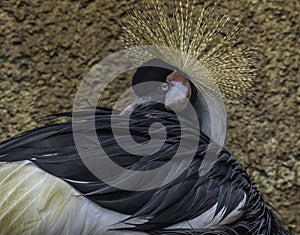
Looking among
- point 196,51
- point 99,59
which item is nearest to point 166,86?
point 196,51

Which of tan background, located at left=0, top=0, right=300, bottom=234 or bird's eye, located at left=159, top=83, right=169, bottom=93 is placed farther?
tan background, located at left=0, top=0, right=300, bottom=234

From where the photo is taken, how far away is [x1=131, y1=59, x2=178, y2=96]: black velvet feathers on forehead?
180cm

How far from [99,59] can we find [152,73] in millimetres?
398

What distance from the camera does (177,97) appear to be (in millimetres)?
1795

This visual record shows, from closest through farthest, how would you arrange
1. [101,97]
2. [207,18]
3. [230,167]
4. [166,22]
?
[230,167]
[166,22]
[207,18]
[101,97]

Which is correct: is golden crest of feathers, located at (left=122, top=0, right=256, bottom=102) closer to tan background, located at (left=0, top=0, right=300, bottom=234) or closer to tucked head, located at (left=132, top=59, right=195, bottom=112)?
tucked head, located at (left=132, top=59, right=195, bottom=112)

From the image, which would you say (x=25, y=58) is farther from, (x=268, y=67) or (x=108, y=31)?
(x=268, y=67)

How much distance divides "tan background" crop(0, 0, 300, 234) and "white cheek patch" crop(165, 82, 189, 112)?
0.38 meters

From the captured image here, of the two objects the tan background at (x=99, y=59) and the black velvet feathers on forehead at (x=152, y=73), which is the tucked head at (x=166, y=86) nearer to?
the black velvet feathers on forehead at (x=152, y=73)

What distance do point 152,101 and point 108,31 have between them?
1.48 feet

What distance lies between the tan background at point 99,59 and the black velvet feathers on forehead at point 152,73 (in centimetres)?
35

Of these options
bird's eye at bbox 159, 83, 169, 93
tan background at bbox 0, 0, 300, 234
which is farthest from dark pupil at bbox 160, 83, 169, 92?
Answer: tan background at bbox 0, 0, 300, 234

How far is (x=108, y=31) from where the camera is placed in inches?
85.6

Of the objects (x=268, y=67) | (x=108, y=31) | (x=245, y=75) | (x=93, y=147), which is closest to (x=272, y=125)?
(x=268, y=67)
